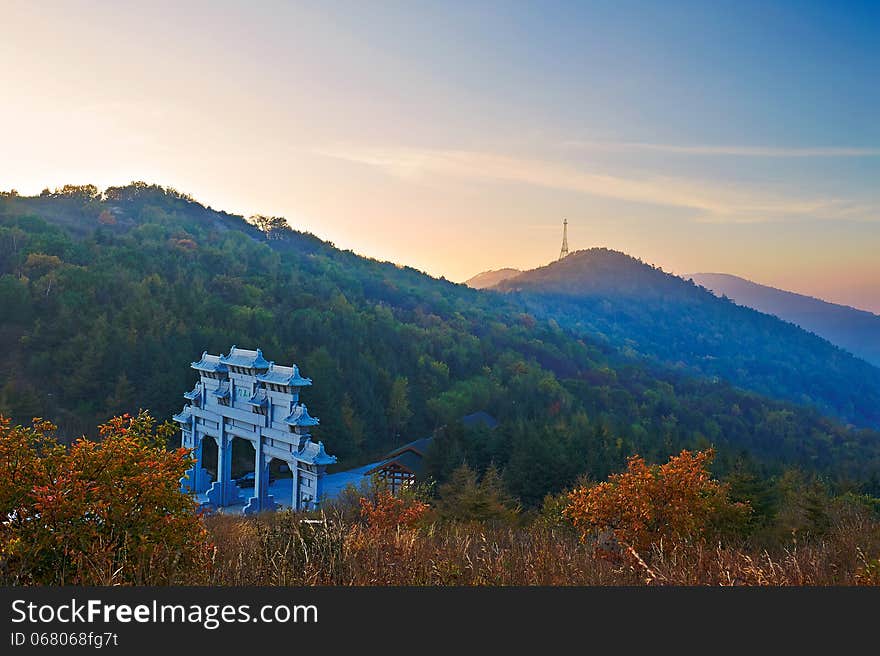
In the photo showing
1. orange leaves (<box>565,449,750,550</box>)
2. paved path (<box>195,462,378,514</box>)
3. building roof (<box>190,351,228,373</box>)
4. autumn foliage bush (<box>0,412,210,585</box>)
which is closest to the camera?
autumn foliage bush (<box>0,412,210,585</box>)

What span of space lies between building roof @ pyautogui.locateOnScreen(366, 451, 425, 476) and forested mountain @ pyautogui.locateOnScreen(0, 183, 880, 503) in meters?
1.56

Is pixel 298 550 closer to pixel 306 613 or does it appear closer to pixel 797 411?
pixel 306 613

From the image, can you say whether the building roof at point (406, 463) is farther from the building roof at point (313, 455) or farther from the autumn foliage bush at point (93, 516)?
the autumn foliage bush at point (93, 516)

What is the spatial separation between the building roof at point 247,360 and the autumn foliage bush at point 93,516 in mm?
15113

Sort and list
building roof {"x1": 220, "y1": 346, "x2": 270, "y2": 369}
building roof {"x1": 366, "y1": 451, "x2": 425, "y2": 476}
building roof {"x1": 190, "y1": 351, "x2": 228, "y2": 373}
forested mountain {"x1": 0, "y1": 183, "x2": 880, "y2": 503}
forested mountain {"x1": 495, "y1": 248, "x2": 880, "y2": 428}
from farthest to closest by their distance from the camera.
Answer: forested mountain {"x1": 495, "y1": 248, "x2": 880, "y2": 428} → forested mountain {"x1": 0, "y1": 183, "x2": 880, "y2": 503} → building roof {"x1": 366, "y1": 451, "x2": 425, "y2": 476} → building roof {"x1": 190, "y1": 351, "x2": 228, "y2": 373} → building roof {"x1": 220, "y1": 346, "x2": 270, "y2": 369}

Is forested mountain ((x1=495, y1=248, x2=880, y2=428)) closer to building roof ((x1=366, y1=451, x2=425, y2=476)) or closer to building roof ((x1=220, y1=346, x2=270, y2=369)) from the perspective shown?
building roof ((x1=366, y1=451, x2=425, y2=476))

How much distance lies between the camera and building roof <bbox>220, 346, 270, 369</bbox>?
2238 cm

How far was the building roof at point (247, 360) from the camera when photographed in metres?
22.4

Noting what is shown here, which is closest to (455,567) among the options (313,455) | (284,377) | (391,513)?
(391,513)

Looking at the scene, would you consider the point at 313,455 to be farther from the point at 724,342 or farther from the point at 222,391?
the point at 724,342

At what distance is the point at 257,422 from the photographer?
870 inches

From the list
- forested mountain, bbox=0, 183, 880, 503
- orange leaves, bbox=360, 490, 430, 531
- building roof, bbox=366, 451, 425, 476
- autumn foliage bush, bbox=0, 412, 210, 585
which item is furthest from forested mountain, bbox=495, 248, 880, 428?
autumn foliage bush, bbox=0, 412, 210, 585

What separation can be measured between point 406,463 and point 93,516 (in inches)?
1057

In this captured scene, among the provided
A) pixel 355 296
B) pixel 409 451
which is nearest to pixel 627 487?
pixel 409 451
